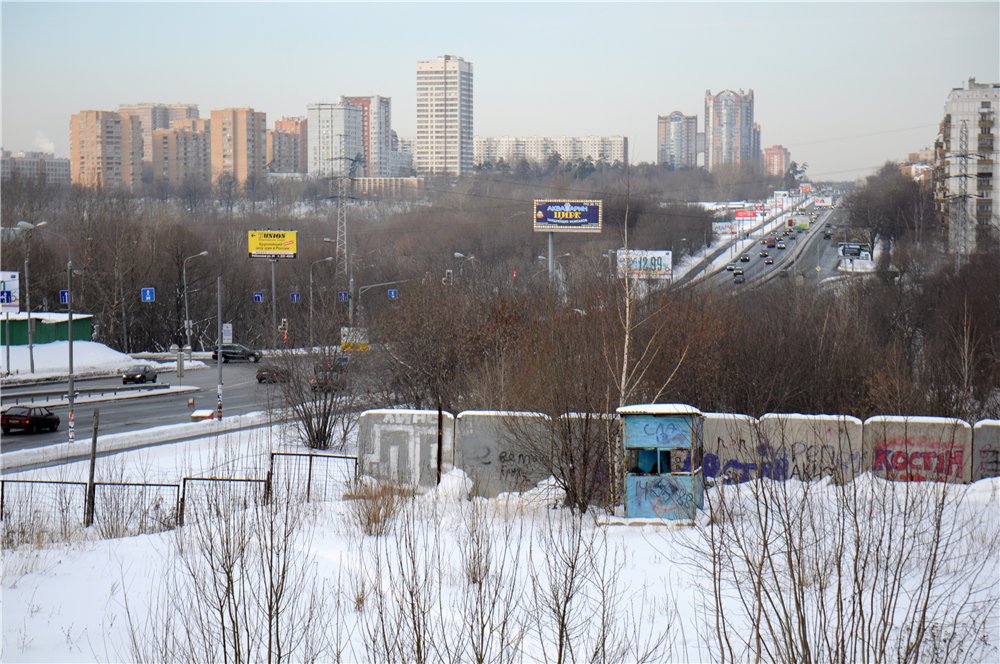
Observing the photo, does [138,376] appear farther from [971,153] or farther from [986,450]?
[971,153]

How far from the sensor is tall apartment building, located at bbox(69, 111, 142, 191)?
570 feet

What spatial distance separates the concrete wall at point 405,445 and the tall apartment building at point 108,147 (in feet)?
550

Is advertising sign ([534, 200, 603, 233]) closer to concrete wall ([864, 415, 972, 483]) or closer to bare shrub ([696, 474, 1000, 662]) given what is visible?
concrete wall ([864, 415, 972, 483])

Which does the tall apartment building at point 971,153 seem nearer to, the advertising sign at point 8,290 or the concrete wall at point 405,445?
the advertising sign at point 8,290

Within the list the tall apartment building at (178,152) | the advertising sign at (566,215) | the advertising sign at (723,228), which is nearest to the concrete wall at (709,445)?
the advertising sign at (566,215)

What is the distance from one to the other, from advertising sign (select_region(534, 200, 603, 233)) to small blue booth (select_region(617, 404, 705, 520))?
176 ft

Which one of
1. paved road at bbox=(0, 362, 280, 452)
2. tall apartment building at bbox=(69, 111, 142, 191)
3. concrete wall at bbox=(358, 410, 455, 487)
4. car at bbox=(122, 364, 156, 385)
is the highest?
tall apartment building at bbox=(69, 111, 142, 191)

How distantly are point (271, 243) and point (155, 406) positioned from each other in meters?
29.3

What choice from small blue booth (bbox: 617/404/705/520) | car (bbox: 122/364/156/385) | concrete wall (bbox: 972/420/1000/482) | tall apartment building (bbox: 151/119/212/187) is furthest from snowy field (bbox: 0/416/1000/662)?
tall apartment building (bbox: 151/119/212/187)

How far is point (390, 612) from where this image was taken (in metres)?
9.91

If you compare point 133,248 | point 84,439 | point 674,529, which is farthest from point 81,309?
point 674,529

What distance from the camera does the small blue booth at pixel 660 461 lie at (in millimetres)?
15703

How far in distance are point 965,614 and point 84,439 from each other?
27736mm

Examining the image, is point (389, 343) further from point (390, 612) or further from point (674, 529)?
point (390, 612)
